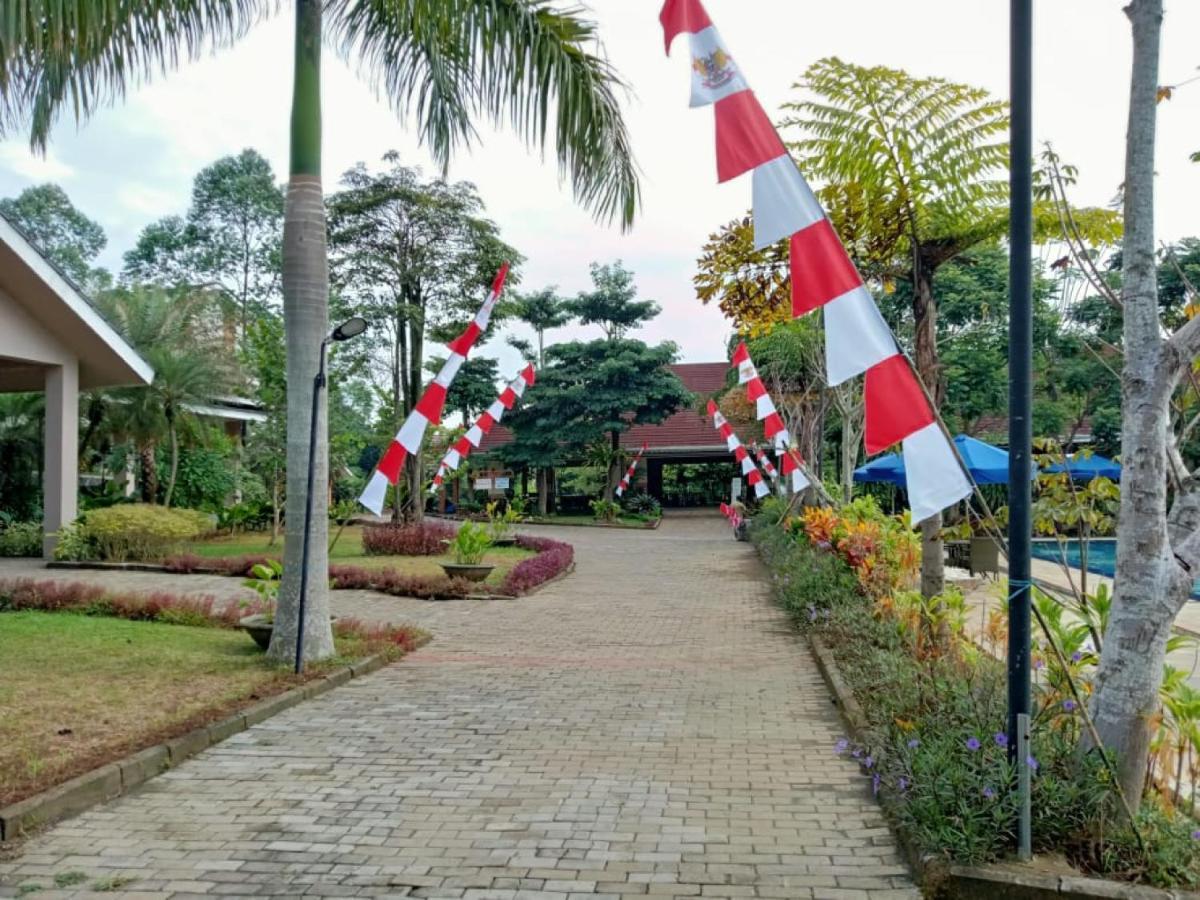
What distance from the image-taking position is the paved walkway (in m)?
3.83

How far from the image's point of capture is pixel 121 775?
488 centimetres

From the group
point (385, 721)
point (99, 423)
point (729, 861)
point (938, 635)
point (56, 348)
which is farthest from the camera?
point (99, 423)

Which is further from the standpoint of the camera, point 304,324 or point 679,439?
point 679,439

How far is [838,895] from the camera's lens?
A: 3650 mm

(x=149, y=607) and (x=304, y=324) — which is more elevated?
(x=304, y=324)

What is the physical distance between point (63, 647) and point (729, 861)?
6898 mm

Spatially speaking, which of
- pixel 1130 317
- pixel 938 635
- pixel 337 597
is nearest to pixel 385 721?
pixel 938 635

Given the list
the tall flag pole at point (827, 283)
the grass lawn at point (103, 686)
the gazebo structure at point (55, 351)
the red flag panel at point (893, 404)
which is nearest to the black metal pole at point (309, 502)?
the grass lawn at point (103, 686)

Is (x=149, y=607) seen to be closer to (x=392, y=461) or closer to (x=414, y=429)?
(x=392, y=461)

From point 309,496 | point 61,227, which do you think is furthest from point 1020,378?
point 61,227

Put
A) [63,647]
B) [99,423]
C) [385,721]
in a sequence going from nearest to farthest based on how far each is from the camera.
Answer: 1. [385,721]
2. [63,647]
3. [99,423]

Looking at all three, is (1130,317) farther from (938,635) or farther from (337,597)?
(337,597)

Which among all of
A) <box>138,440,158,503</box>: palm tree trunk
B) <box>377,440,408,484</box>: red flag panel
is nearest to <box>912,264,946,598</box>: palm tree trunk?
<box>377,440,408,484</box>: red flag panel

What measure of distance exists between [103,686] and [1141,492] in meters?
6.72
